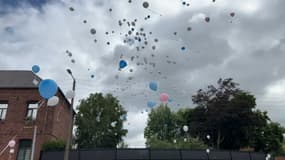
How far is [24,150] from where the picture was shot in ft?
70.4

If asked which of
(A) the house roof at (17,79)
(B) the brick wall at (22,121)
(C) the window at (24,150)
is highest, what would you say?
(A) the house roof at (17,79)

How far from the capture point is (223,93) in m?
30.4

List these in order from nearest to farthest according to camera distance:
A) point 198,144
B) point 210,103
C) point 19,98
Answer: point 19,98
point 198,144
point 210,103

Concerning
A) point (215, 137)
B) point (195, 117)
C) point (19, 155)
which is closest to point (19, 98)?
point (19, 155)

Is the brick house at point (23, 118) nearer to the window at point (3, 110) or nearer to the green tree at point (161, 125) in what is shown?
the window at point (3, 110)

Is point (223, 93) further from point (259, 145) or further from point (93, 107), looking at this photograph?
point (93, 107)

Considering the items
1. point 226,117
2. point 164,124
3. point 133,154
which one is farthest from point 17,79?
point 164,124

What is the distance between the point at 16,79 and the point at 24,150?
21.7ft

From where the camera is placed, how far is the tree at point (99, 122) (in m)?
32.1

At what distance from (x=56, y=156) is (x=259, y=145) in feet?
84.9

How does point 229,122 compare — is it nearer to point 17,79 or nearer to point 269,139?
point 269,139

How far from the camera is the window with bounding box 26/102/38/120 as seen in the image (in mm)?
22422

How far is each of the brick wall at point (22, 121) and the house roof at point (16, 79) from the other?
1.41 feet

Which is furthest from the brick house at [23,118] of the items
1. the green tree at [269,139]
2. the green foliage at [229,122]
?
the green tree at [269,139]
